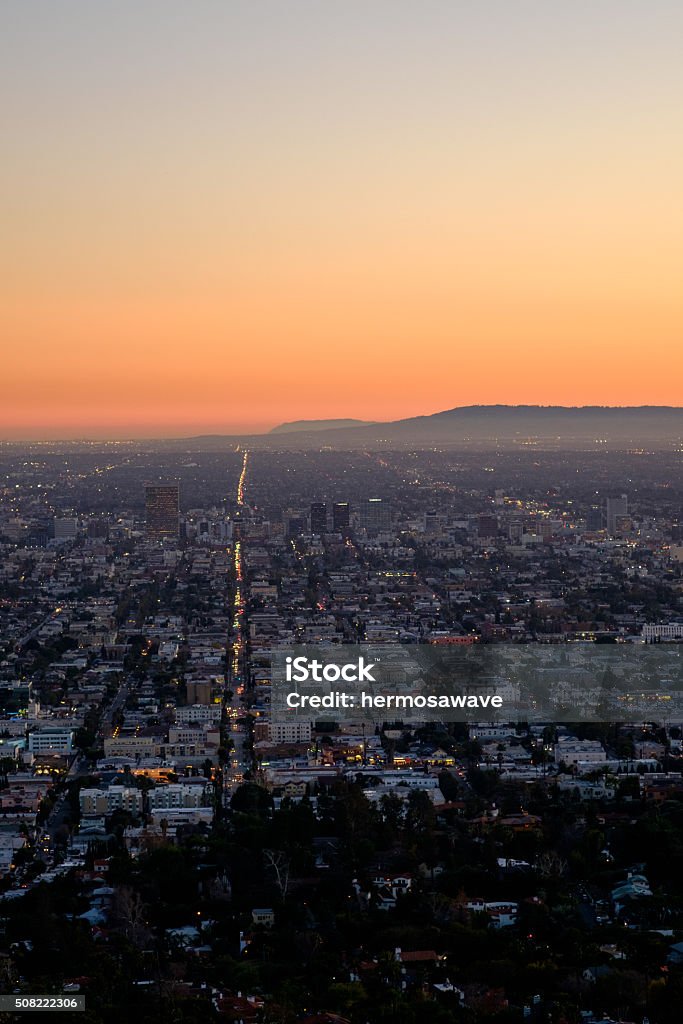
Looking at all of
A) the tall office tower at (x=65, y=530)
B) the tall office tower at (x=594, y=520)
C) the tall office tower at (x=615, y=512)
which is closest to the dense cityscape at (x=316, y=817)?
the tall office tower at (x=65, y=530)

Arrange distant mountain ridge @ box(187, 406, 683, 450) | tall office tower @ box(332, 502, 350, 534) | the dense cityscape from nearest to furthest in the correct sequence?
the dense cityscape → tall office tower @ box(332, 502, 350, 534) → distant mountain ridge @ box(187, 406, 683, 450)

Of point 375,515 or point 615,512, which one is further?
point 375,515

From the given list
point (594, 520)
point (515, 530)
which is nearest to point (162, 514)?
point (515, 530)

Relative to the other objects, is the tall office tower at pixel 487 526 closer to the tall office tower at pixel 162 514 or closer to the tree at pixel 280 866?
the tall office tower at pixel 162 514

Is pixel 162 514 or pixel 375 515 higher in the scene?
pixel 162 514

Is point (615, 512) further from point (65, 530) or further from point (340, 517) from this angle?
point (65, 530)

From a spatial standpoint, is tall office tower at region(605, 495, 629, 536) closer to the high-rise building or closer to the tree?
the high-rise building

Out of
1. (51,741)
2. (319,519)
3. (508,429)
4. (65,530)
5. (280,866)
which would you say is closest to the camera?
(280,866)

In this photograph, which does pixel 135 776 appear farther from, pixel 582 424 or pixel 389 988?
pixel 582 424

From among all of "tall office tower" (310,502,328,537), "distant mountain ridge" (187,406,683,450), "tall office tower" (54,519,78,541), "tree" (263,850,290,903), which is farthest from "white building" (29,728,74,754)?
"distant mountain ridge" (187,406,683,450)
